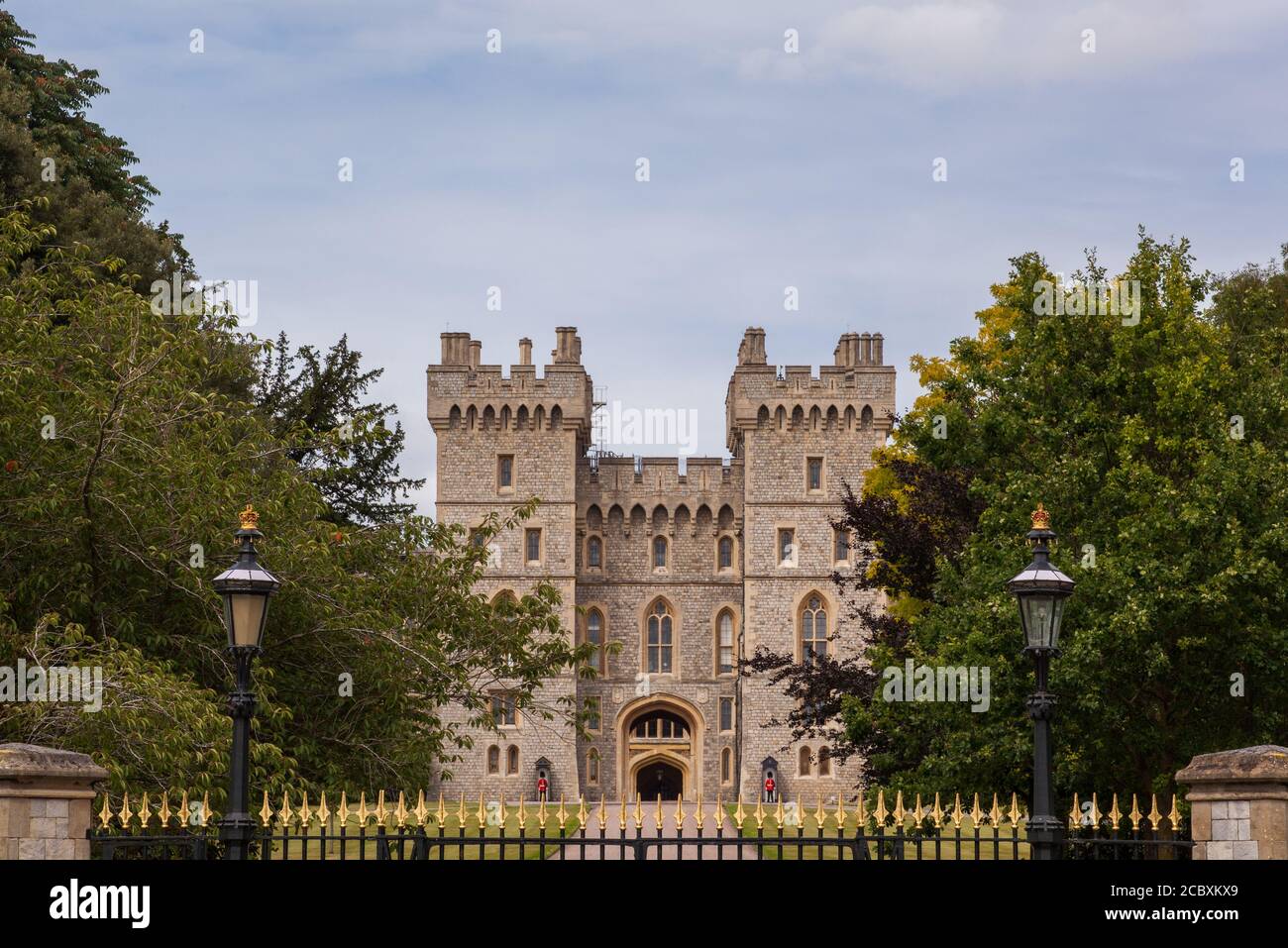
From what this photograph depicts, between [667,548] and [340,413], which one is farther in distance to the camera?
[667,548]

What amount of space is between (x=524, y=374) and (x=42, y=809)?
44591mm

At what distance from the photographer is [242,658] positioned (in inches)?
449

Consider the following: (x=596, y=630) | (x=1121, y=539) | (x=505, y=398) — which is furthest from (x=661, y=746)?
(x=1121, y=539)

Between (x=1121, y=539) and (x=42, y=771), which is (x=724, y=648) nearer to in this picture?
(x=1121, y=539)

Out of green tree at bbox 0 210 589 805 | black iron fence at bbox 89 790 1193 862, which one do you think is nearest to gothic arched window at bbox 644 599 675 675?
black iron fence at bbox 89 790 1193 862

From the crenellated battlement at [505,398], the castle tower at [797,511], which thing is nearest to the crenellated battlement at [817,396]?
the castle tower at [797,511]

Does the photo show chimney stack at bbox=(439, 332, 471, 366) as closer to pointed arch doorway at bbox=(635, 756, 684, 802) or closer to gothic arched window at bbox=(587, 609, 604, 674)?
gothic arched window at bbox=(587, 609, 604, 674)

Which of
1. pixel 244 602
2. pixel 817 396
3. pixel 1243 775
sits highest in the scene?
pixel 817 396

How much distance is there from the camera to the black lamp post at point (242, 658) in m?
11.1

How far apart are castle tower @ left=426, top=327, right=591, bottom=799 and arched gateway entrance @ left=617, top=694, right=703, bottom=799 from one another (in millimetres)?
2060

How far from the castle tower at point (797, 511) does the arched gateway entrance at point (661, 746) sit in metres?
2.59

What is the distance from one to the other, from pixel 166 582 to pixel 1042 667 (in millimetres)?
9753

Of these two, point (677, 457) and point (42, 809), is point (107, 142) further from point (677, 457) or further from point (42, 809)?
point (677, 457)
